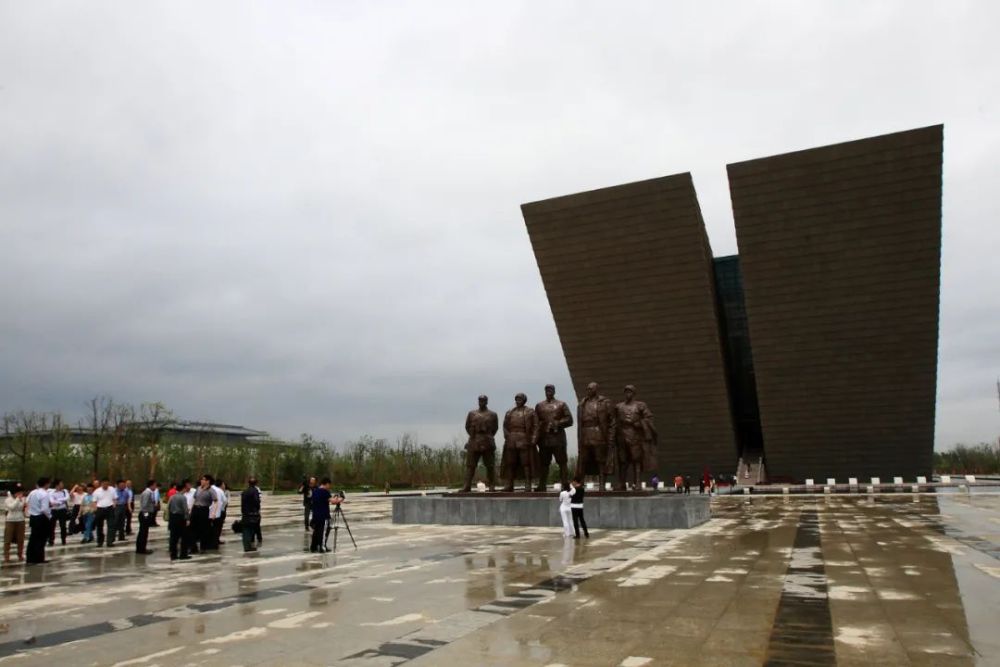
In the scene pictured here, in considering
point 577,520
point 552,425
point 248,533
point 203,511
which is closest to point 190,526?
point 203,511

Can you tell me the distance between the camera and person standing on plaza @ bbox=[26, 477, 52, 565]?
11531 mm

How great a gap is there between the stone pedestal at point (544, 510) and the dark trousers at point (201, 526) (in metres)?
5.96

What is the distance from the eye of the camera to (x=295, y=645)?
568 centimetres

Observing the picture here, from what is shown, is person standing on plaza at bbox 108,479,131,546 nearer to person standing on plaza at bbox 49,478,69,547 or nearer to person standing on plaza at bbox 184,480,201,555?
person standing on plaza at bbox 49,478,69,547

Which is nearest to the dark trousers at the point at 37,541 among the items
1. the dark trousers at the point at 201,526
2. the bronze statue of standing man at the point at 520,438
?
the dark trousers at the point at 201,526

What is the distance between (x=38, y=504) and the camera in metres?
11.7

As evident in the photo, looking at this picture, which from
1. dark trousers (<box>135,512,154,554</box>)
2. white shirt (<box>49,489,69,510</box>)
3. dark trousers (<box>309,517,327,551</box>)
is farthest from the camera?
white shirt (<box>49,489,69,510</box>)

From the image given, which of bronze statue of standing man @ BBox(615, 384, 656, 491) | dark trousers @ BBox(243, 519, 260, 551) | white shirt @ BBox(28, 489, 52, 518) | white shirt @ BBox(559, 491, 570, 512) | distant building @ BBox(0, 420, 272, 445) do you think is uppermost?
distant building @ BBox(0, 420, 272, 445)

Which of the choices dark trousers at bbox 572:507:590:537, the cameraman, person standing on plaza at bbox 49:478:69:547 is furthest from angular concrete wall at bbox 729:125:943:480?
person standing on plaza at bbox 49:478:69:547

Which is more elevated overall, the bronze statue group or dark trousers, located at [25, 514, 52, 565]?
the bronze statue group

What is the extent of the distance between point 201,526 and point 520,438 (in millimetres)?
7717

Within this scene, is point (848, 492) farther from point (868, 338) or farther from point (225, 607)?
point (225, 607)

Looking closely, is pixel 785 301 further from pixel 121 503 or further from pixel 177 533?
pixel 177 533

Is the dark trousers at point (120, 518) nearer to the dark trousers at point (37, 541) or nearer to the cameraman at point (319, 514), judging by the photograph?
the dark trousers at point (37, 541)
